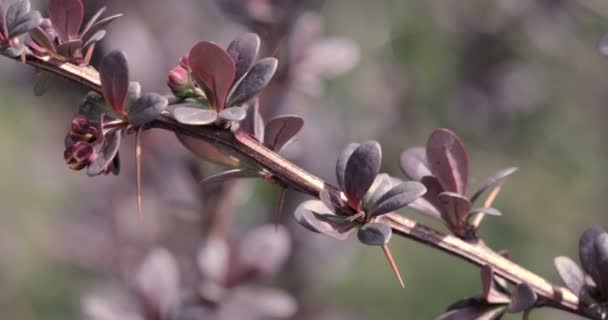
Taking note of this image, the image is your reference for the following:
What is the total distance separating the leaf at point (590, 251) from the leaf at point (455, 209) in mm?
143

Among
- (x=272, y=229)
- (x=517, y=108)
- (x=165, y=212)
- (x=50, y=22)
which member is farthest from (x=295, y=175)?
(x=517, y=108)

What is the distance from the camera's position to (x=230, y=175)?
3.35ft

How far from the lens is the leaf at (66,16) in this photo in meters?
1.03

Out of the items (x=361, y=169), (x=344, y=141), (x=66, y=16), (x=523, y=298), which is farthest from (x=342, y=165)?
(x=344, y=141)

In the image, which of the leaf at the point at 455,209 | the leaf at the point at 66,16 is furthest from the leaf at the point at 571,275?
the leaf at the point at 66,16

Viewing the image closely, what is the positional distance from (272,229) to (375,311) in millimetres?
1732

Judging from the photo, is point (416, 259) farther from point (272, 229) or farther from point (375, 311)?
point (272, 229)

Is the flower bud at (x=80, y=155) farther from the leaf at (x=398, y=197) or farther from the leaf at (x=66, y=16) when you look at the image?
the leaf at (x=398, y=197)

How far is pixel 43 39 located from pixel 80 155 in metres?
0.14

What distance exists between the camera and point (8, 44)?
3.27 ft

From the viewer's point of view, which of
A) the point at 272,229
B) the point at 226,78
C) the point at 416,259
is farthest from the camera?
the point at 416,259

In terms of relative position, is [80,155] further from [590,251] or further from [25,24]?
[590,251]

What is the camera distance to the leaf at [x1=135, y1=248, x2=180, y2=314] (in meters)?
1.56

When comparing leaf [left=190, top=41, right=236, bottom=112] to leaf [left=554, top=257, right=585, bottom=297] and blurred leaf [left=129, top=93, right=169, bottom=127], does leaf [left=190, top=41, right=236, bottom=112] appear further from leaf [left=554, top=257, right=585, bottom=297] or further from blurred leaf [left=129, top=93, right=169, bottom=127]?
leaf [left=554, top=257, right=585, bottom=297]
